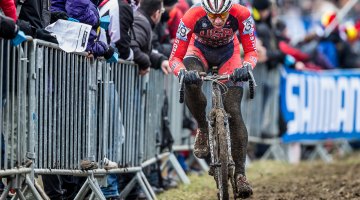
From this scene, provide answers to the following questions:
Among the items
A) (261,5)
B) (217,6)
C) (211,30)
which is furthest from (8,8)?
(261,5)

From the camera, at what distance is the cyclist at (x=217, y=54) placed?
35.6 ft

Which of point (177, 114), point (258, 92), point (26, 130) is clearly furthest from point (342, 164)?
point (26, 130)

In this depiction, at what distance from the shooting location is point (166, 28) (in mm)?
14883

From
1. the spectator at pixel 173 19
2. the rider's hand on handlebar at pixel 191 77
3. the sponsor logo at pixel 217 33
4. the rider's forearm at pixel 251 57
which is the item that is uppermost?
the spectator at pixel 173 19

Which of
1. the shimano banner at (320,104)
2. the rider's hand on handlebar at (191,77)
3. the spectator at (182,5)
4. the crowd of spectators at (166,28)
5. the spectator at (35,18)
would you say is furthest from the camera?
the shimano banner at (320,104)

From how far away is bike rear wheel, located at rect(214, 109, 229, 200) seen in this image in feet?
33.0

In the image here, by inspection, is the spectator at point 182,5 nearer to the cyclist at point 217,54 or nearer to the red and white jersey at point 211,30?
the cyclist at point 217,54

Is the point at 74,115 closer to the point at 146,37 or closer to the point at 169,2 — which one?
the point at 146,37

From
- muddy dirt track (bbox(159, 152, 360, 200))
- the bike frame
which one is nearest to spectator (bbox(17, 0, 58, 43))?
the bike frame

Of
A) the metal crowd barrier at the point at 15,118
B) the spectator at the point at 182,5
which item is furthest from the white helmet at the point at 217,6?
the spectator at the point at 182,5

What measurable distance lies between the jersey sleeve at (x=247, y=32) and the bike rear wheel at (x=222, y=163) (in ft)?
3.32

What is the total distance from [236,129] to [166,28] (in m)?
4.28

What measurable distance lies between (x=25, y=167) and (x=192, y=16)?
2807 mm

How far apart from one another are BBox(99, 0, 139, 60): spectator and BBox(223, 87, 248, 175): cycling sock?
1.54 m
